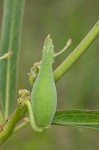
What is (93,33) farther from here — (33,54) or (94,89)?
(33,54)

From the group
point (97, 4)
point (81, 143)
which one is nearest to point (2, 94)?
point (81, 143)

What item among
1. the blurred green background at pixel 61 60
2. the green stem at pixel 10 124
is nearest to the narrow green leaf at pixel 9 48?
the green stem at pixel 10 124

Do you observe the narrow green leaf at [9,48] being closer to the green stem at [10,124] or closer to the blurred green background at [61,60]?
the green stem at [10,124]

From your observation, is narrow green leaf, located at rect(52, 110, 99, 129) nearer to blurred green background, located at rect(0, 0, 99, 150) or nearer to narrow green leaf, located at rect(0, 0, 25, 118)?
narrow green leaf, located at rect(0, 0, 25, 118)

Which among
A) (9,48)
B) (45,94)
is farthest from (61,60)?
(45,94)

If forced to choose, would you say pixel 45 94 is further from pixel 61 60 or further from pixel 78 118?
pixel 61 60

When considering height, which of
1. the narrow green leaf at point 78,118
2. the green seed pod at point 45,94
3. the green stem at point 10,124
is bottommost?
the narrow green leaf at point 78,118
